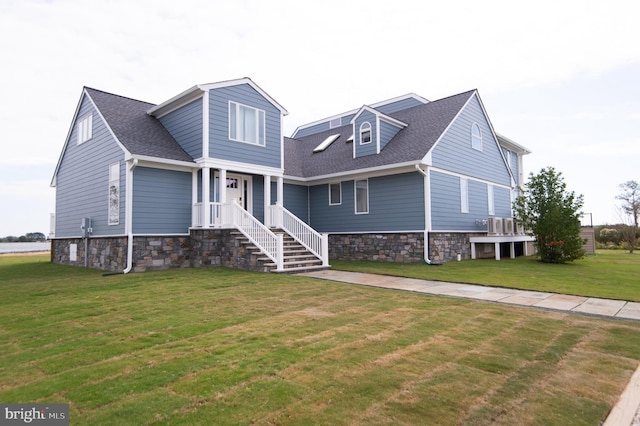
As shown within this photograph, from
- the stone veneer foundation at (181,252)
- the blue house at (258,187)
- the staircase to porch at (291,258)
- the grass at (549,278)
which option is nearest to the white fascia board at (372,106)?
the blue house at (258,187)

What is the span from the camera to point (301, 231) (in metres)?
12.9

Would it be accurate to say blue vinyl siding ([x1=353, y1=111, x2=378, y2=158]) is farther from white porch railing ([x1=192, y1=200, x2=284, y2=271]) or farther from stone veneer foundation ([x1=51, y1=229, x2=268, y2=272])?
stone veneer foundation ([x1=51, y1=229, x2=268, y2=272])

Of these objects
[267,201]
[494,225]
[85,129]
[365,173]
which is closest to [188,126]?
[267,201]

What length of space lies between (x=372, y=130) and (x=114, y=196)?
10024 millimetres

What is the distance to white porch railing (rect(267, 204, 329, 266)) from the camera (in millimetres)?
12086

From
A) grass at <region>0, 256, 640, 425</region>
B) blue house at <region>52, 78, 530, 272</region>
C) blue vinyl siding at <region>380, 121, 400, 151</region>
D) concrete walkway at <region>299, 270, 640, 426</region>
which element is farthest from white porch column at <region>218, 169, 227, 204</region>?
blue vinyl siding at <region>380, 121, 400, 151</region>

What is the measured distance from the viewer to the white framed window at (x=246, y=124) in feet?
43.1

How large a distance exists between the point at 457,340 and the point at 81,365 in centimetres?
404

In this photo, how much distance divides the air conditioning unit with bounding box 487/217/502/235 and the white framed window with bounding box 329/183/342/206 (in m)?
6.64

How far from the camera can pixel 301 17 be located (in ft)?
38.4

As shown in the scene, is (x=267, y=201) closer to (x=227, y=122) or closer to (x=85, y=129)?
(x=227, y=122)

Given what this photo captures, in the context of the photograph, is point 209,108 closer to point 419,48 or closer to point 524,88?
point 419,48

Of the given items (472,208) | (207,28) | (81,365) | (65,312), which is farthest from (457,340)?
(472,208)

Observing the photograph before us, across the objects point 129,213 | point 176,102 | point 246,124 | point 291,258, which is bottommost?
point 291,258
